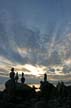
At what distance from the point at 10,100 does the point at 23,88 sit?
64.2 ft

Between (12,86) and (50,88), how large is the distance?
1106 cm

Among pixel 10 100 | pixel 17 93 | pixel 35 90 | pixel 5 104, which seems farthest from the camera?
pixel 35 90

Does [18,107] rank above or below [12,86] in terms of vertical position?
below

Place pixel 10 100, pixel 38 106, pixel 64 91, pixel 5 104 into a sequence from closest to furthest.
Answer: pixel 38 106
pixel 5 104
pixel 10 100
pixel 64 91

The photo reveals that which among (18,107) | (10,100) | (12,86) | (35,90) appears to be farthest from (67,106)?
(35,90)

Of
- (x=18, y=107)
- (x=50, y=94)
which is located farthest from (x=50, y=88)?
(x=18, y=107)

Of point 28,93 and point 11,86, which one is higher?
point 11,86

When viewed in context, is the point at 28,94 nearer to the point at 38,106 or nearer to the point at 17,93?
the point at 17,93

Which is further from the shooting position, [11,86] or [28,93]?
[28,93]

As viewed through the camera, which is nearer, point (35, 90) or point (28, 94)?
point (28, 94)

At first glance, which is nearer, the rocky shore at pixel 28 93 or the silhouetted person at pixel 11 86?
the rocky shore at pixel 28 93

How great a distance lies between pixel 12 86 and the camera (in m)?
76.7

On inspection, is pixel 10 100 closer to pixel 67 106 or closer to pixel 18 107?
pixel 18 107

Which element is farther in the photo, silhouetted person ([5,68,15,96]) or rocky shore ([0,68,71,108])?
silhouetted person ([5,68,15,96])
